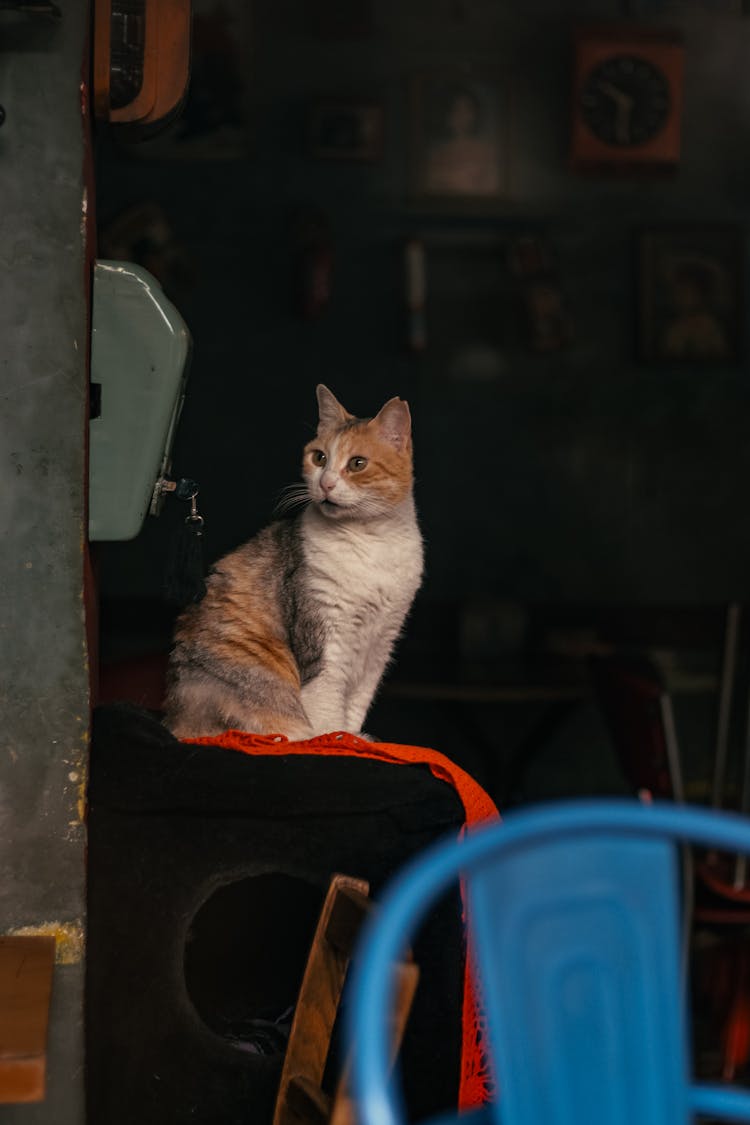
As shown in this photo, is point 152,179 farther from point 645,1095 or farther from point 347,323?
point 645,1095

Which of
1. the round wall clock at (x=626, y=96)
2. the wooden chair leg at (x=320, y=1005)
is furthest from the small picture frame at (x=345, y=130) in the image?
the wooden chair leg at (x=320, y=1005)

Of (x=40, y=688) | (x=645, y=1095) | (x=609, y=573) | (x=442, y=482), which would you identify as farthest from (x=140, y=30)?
(x=609, y=573)

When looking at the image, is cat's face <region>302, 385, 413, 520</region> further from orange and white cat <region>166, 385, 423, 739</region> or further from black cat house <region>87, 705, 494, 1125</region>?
black cat house <region>87, 705, 494, 1125</region>

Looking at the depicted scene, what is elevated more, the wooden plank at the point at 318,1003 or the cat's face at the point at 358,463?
the cat's face at the point at 358,463

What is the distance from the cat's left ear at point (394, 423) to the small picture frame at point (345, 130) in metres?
2.92

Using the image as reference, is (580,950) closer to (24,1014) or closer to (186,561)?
(24,1014)

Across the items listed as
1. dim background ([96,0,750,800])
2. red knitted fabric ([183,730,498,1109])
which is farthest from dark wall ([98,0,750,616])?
red knitted fabric ([183,730,498,1109])

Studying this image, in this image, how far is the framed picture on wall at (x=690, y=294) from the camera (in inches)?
204

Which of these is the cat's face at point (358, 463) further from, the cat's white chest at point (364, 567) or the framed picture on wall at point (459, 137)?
the framed picture on wall at point (459, 137)

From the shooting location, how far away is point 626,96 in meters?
5.02

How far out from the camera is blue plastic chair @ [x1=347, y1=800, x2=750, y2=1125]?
0.97 m

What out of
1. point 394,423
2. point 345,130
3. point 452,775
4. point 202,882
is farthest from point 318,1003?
point 345,130

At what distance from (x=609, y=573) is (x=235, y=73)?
2.59m

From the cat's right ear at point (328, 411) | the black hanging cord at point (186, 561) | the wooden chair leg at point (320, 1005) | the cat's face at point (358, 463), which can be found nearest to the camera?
the wooden chair leg at point (320, 1005)
